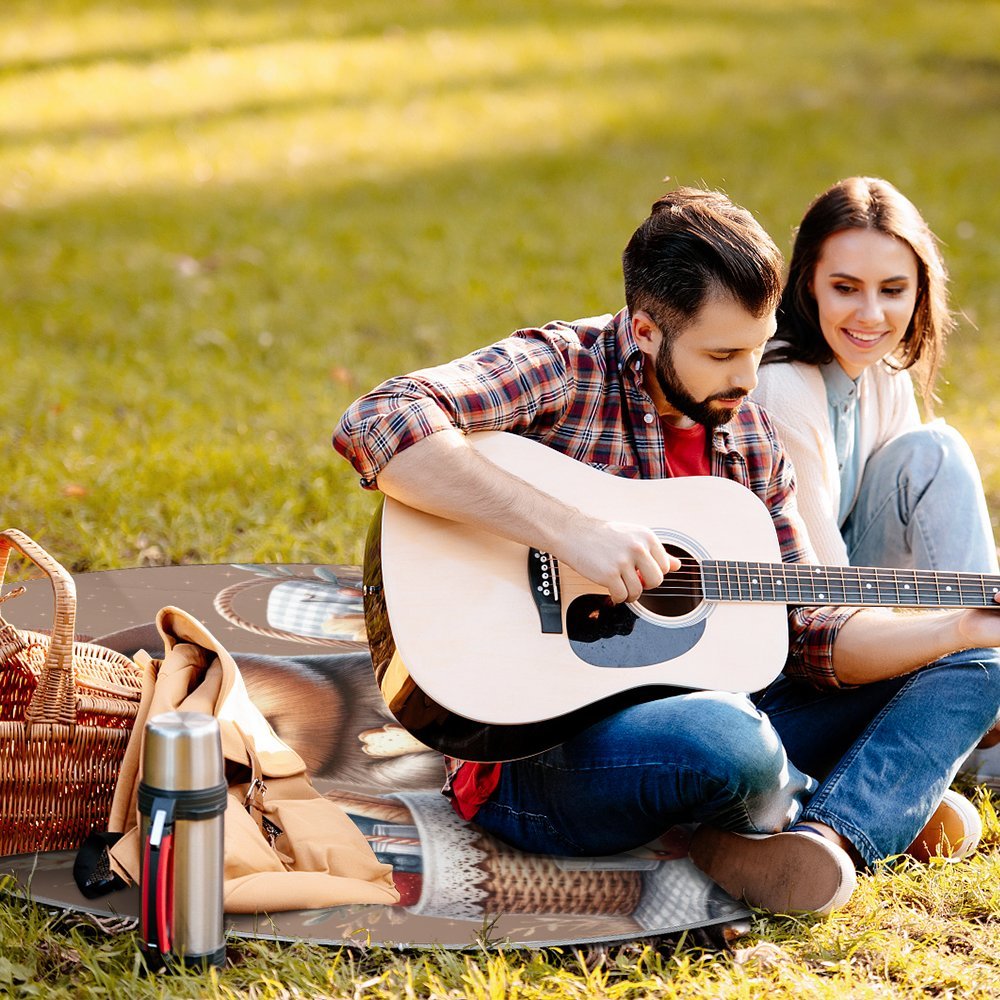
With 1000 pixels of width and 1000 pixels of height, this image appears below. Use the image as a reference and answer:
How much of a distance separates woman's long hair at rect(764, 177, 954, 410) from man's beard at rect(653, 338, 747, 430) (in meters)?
0.62

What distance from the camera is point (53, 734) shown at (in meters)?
2.60

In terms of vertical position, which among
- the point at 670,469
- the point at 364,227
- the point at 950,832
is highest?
the point at 364,227

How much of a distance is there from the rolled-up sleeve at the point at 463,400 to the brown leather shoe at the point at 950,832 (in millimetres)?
1194

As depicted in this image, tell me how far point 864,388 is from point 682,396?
3.15ft

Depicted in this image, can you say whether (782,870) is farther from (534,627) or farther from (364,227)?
(364,227)

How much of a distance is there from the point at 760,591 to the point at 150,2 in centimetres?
994

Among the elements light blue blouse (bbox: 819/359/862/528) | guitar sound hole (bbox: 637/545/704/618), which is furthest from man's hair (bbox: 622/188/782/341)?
light blue blouse (bbox: 819/359/862/528)

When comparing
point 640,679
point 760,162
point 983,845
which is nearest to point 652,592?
point 640,679

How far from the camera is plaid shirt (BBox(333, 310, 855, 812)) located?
2.68 meters

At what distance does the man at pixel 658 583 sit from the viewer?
8.57 ft

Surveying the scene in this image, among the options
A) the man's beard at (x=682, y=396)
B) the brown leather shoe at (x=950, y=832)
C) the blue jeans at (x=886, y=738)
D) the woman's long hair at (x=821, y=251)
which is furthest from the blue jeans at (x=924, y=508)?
the man's beard at (x=682, y=396)

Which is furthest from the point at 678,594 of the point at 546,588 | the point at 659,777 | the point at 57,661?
the point at 57,661

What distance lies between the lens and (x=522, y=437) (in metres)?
2.86

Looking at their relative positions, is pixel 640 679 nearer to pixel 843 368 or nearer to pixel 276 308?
pixel 843 368
